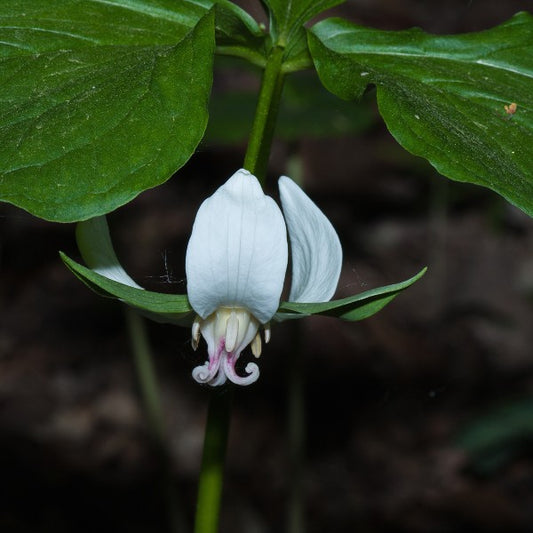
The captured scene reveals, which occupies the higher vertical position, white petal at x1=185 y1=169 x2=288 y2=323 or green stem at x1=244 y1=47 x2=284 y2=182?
green stem at x1=244 y1=47 x2=284 y2=182

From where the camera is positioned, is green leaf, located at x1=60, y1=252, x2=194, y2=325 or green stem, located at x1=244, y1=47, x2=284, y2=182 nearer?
green leaf, located at x1=60, y1=252, x2=194, y2=325

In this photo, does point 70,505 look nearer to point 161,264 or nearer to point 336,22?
point 161,264

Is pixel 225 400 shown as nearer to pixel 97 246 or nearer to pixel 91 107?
pixel 97 246

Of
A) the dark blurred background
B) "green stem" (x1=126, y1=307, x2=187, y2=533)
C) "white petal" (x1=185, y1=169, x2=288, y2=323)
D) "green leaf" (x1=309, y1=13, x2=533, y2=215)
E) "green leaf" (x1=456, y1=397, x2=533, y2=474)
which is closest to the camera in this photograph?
"white petal" (x1=185, y1=169, x2=288, y2=323)

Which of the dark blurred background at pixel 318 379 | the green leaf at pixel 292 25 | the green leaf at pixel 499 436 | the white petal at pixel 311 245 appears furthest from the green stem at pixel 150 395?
the white petal at pixel 311 245

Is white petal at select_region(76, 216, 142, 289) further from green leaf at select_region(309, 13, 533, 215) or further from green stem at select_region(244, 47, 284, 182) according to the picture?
green leaf at select_region(309, 13, 533, 215)

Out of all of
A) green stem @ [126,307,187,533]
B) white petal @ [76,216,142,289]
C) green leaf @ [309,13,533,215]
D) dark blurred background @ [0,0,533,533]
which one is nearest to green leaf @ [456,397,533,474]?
dark blurred background @ [0,0,533,533]

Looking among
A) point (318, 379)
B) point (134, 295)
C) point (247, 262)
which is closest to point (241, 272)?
point (247, 262)
